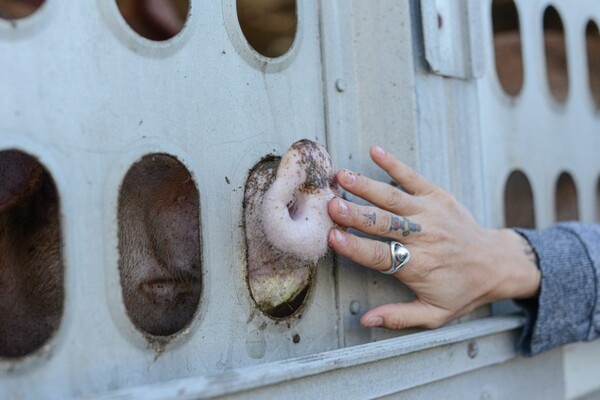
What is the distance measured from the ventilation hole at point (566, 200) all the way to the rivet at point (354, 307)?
3.16 feet

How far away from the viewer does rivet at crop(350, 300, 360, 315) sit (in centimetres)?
132

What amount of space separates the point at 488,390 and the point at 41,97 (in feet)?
3.50

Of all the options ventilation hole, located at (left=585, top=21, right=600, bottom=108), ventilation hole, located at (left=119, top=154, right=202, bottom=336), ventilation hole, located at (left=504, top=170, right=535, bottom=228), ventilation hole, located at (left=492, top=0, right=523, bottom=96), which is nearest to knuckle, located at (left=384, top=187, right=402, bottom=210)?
ventilation hole, located at (left=119, top=154, right=202, bottom=336)

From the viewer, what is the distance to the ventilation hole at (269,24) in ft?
4.10

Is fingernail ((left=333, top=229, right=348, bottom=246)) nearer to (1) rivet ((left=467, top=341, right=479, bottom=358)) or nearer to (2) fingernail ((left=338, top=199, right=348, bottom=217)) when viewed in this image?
(2) fingernail ((left=338, top=199, right=348, bottom=217))

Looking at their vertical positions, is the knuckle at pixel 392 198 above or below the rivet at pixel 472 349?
above

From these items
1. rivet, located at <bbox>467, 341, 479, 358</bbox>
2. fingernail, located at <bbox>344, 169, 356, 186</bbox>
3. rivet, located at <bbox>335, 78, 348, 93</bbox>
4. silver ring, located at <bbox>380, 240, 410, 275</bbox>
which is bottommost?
rivet, located at <bbox>467, 341, 479, 358</bbox>

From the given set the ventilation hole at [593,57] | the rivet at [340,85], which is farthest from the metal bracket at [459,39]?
the ventilation hole at [593,57]

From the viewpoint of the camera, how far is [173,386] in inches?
36.2

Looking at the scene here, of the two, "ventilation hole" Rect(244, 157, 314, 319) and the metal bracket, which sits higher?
the metal bracket

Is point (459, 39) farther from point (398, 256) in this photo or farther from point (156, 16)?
point (156, 16)

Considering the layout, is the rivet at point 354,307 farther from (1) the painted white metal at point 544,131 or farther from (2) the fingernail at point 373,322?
(1) the painted white metal at point 544,131

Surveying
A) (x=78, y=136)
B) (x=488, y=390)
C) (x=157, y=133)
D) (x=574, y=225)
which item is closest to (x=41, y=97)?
(x=78, y=136)

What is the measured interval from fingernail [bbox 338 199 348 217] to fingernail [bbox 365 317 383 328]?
24 centimetres
